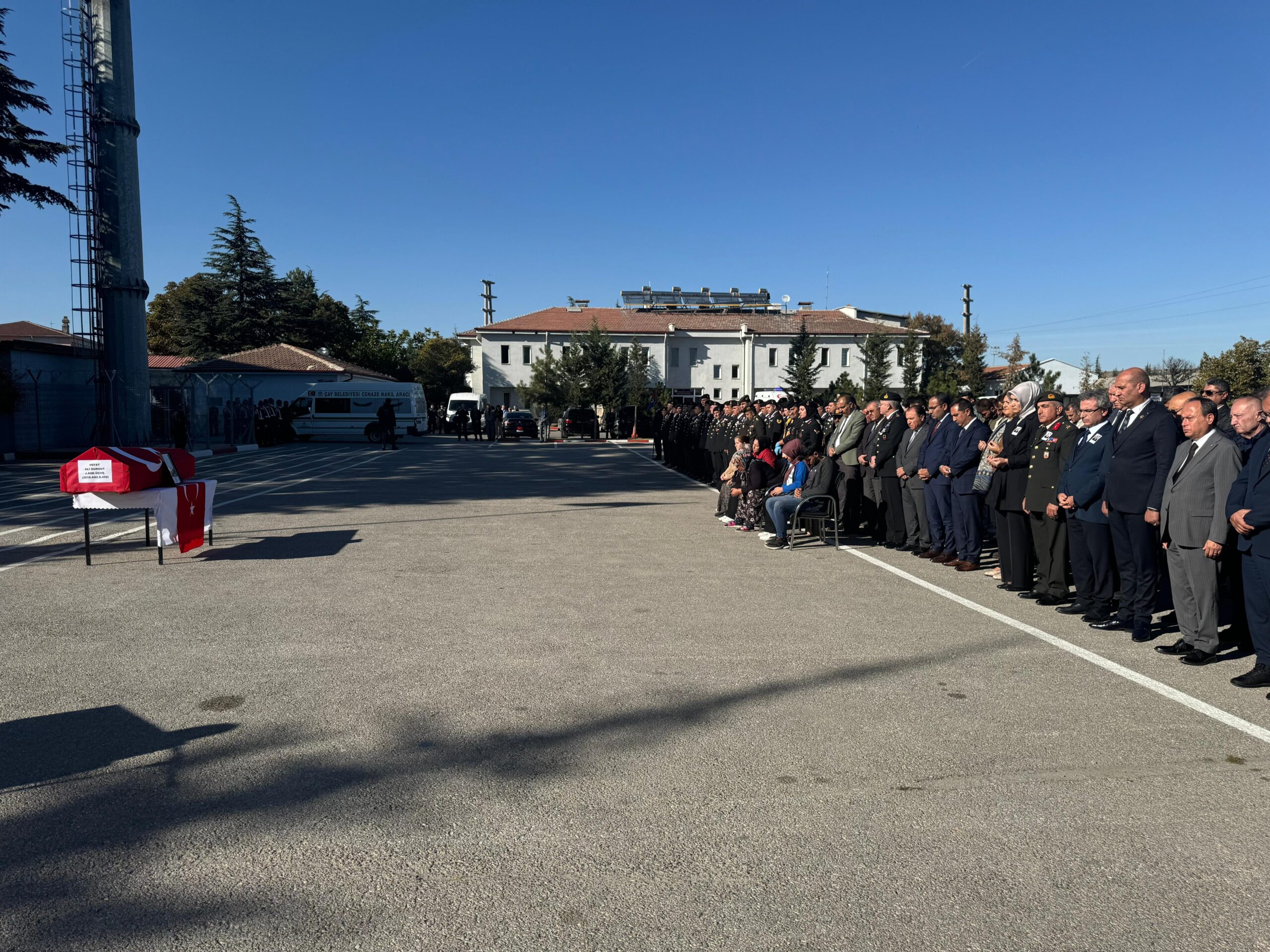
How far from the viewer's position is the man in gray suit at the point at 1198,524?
5867mm

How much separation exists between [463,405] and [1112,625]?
45.6 metres

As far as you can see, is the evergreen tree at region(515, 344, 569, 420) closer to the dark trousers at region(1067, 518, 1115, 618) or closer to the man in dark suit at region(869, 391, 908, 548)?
the man in dark suit at region(869, 391, 908, 548)

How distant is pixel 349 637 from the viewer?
6453mm

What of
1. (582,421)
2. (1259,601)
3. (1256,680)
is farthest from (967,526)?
(582,421)

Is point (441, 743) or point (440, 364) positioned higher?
point (440, 364)

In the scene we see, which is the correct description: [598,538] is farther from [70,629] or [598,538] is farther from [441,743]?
[441,743]

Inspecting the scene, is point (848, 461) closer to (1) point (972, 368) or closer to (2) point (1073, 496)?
(2) point (1073, 496)

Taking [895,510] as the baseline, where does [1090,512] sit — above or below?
above

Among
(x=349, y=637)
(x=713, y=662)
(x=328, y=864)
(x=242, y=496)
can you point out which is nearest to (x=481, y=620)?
(x=349, y=637)

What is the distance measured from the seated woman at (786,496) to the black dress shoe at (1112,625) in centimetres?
434

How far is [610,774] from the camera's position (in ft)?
13.4

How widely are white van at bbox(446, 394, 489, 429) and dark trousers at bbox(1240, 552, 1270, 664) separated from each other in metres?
41.3

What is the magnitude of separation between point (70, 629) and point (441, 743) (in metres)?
3.91

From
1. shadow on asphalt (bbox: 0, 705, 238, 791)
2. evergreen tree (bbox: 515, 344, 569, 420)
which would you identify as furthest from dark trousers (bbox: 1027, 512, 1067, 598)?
evergreen tree (bbox: 515, 344, 569, 420)
